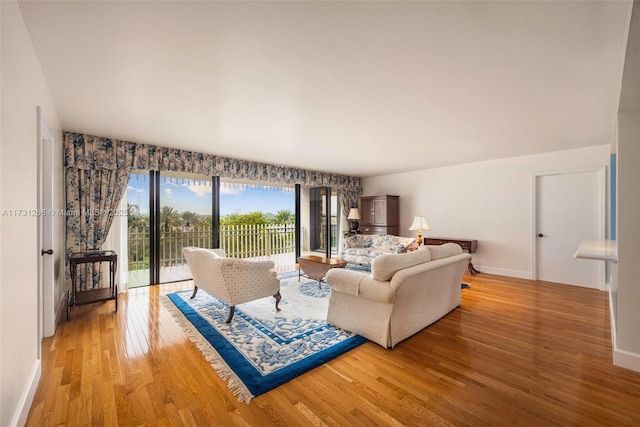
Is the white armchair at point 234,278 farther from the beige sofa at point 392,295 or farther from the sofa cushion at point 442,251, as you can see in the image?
the sofa cushion at point 442,251

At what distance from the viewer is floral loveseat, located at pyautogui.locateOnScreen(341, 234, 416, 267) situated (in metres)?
5.56

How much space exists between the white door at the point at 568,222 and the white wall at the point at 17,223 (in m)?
6.49

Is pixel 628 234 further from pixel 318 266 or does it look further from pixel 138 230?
pixel 138 230

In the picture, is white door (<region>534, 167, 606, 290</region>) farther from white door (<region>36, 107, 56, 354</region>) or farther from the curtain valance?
white door (<region>36, 107, 56, 354</region>)

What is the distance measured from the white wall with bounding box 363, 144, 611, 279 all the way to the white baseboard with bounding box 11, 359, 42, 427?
6.41m

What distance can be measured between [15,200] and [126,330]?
6.14 feet

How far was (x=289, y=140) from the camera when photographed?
4082 millimetres

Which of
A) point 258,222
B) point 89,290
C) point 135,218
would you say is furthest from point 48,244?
point 258,222

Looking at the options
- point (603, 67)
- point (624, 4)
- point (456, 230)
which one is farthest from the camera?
point (456, 230)

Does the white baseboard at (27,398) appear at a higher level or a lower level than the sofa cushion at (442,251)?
lower

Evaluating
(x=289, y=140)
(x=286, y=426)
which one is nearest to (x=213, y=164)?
(x=289, y=140)

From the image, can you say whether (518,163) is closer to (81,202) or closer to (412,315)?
(412,315)

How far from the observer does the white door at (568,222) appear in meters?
4.45


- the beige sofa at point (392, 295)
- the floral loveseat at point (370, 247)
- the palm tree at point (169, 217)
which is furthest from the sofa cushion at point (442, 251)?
the palm tree at point (169, 217)
